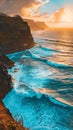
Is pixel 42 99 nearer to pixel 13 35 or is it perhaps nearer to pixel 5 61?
pixel 5 61

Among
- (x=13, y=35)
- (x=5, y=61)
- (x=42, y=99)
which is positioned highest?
(x=13, y=35)

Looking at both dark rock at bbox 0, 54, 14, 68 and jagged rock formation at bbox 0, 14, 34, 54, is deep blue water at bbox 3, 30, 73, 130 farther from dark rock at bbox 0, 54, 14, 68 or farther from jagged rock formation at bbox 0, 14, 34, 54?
jagged rock formation at bbox 0, 14, 34, 54

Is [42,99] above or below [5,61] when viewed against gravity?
below

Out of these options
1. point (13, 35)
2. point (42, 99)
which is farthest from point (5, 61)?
point (13, 35)

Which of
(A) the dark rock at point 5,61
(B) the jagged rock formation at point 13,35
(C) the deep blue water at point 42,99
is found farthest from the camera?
(B) the jagged rock formation at point 13,35

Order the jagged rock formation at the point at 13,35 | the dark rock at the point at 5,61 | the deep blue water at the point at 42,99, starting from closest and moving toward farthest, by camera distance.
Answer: the deep blue water at the point at 42,99
the dark rock at the point at 5,61
the jagged rock formation at the point at 13,35

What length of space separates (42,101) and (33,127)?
439 centimetres

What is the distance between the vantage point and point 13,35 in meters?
44.1

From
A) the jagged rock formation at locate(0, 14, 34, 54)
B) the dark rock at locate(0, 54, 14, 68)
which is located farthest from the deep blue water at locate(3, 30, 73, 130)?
the jagged rock formation at locate(0, 14, 34, 54)

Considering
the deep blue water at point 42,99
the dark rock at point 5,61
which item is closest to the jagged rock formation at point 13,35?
the dark rock at point 5,61

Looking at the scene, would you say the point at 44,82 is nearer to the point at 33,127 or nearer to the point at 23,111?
the point at 23,111

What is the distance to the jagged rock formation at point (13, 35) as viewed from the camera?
41.5 m

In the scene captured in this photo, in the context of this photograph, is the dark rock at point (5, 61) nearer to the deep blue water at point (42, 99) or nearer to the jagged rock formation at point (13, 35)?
the deep blue water at point (42, 99)

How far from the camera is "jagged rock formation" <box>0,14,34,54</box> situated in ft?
136
